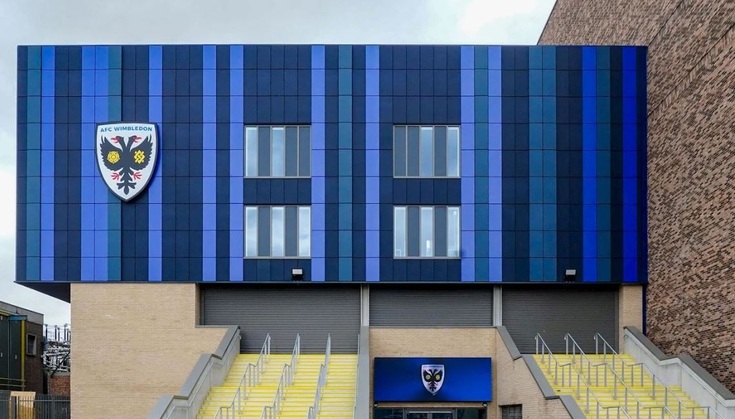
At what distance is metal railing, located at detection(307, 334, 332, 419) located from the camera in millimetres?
22041

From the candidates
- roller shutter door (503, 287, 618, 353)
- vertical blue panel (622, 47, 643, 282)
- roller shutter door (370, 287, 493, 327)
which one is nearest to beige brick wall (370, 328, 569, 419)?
roller shutter door (370, 287, 493, 327)

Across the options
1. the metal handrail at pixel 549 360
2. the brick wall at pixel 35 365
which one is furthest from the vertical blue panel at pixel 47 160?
the brick wall at pixel 35 365

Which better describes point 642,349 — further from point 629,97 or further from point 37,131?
point 37,131

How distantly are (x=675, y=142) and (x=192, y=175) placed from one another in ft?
51.3

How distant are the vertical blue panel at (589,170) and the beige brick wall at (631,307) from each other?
4.12 feet

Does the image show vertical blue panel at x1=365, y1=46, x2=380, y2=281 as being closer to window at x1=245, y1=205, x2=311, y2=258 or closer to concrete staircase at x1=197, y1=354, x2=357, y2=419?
window at x1=245, y1=205, x2=311, y2=258

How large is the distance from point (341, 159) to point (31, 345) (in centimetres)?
2948

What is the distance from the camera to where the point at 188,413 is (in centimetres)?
2206

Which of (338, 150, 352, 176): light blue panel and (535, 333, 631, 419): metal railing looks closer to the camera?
(535, 333, 631, 419): metal railing

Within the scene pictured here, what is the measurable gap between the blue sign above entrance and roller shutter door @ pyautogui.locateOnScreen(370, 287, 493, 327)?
55.9 inches

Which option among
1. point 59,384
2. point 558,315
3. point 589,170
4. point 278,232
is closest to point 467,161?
point 589,170

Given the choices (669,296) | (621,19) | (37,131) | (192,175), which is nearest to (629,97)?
(621,19)

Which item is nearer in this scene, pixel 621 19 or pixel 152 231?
pixel 152 231

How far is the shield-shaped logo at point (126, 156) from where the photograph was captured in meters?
27.8
